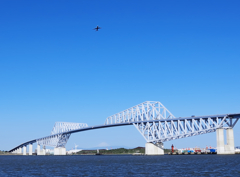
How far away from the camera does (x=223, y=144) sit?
335 feet

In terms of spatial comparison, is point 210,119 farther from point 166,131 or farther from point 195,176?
point 195,176

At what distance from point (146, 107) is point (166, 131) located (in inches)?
824

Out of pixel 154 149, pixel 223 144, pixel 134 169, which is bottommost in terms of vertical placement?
pixel 154 149

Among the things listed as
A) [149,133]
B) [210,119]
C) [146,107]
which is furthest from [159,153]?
[210,119]

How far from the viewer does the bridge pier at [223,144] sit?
3996 inches

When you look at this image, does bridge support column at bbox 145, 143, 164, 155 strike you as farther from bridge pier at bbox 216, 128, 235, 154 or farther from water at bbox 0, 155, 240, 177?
water at bbox 0, 155, 240, 177

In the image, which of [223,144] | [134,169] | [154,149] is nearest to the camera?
[134,169]

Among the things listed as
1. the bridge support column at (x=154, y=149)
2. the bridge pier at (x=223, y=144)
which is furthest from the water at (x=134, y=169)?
the bridge support column at (x=154, y=149)

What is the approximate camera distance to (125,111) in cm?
15488

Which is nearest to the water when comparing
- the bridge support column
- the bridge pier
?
the bridge pier

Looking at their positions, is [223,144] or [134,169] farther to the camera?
[223,144]

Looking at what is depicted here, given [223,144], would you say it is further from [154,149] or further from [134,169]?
[134,169]

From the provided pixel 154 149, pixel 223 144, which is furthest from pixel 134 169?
pixel 154 149

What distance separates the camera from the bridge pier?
10150 centimetres
